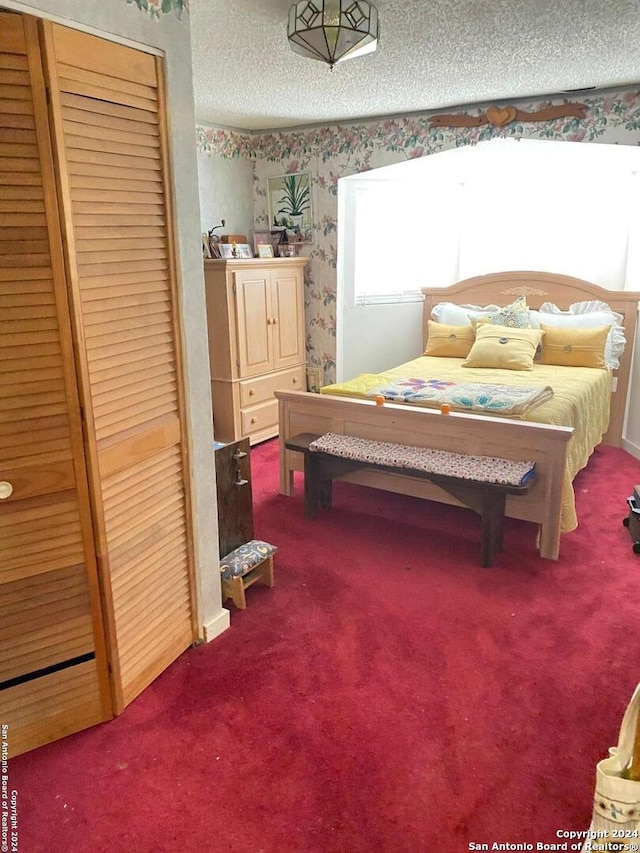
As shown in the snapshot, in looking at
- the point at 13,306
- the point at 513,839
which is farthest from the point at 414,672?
the point at 13,306

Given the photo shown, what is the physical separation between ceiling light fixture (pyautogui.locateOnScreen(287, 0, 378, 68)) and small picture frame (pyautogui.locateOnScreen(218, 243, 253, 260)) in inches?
84.3

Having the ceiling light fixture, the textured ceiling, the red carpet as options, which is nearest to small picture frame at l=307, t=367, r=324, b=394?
the textured ceiling

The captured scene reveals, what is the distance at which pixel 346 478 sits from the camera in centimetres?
340

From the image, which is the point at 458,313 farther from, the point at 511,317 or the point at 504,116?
the point at 504,116

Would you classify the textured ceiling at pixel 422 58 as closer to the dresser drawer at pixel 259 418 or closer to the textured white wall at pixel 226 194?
Result: the textured white wall at pixel 226 194

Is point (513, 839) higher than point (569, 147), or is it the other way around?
point (569, 147)

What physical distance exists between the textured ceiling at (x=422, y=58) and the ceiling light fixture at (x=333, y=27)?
0.08 metres

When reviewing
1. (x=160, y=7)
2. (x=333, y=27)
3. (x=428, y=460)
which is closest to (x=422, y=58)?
(x=333, y=27)

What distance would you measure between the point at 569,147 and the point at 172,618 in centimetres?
407

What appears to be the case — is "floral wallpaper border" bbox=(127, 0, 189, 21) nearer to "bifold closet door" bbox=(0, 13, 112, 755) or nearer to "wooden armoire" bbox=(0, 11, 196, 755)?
"wooden armoire" bbox=(0, 11, 196, 755)

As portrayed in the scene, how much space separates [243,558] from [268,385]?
223 centimetres

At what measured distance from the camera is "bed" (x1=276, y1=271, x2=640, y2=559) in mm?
2938

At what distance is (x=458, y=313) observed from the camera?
4898 mm

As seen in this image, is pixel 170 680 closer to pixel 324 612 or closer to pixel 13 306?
pixel 324 612
